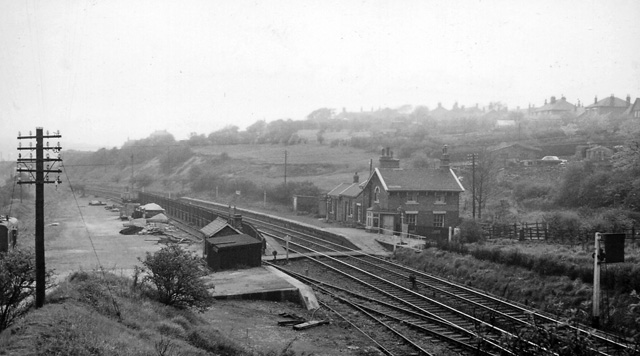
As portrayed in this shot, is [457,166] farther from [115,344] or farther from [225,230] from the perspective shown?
[115,344]

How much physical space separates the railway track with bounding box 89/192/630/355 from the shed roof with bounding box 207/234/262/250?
7.69 ft

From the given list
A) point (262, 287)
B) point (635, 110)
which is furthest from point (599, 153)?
point (262, 287)

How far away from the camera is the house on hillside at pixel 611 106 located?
3996 inches

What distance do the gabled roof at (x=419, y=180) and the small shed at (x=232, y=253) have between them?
13.7 meters

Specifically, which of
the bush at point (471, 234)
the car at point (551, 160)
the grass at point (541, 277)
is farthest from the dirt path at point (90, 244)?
the car at point (551, 160)

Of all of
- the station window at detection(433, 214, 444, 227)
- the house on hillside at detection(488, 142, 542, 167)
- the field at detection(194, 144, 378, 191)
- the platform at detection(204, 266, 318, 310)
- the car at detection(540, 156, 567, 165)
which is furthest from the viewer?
the field at detection(194, 144, 378, 191)

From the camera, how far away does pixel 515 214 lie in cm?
4253

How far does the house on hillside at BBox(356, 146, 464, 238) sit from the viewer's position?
39.3m

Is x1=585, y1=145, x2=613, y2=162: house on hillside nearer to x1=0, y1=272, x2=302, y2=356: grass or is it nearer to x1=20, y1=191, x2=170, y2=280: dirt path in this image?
x1=20, y1=191, x2=170, y2=280: dirt path

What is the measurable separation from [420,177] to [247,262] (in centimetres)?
1745

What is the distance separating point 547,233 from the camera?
2958 centimetres

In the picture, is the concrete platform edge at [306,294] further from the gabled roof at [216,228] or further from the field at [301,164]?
the field at [301,164]

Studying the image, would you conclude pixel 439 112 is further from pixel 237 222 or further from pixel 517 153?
pixel 237 222

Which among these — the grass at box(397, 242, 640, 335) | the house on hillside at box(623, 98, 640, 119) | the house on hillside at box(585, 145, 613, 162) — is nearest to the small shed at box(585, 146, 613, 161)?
the house on hillside at box(585, 145, 613, 162)
